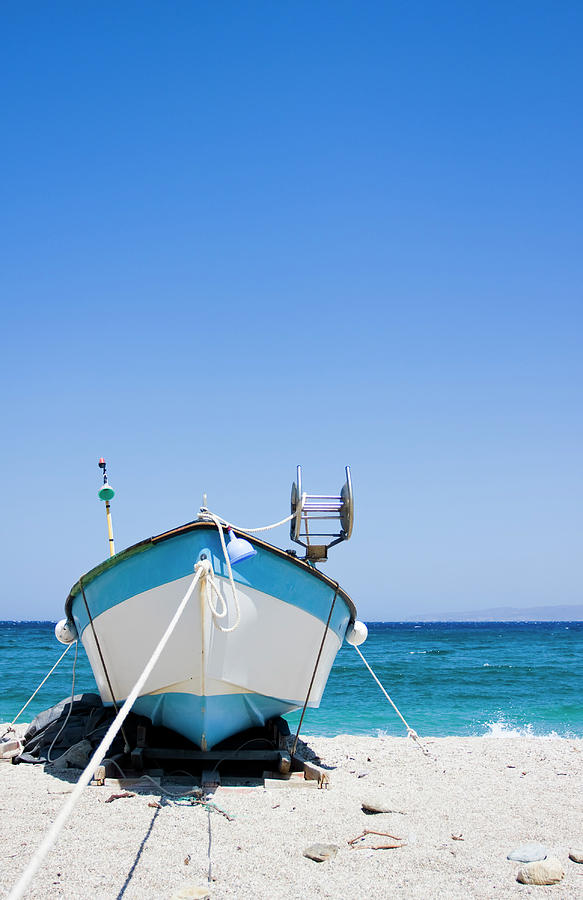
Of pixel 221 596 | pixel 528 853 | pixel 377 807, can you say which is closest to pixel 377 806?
pixel 377 807

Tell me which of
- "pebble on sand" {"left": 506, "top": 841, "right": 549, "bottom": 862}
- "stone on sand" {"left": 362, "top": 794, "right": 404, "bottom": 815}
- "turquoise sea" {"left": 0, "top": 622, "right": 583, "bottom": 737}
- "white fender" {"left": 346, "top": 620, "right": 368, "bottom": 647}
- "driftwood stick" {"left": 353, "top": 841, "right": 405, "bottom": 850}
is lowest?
"turquoise sea" {"left": 0, "top": 622, "right": 583, "bottom": 737}

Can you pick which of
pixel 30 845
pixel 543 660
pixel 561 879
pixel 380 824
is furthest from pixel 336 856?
pixel 543 660

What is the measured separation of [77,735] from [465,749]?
15.1 feet

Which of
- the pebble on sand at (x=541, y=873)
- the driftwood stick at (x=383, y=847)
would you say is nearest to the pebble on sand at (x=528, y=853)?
the pebble on sand at (x=541, y=873)

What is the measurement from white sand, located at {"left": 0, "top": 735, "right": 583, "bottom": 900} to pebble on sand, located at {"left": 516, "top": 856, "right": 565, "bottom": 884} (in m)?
0.06

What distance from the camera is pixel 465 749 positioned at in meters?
8.05

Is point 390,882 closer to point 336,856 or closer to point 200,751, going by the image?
point 336,856

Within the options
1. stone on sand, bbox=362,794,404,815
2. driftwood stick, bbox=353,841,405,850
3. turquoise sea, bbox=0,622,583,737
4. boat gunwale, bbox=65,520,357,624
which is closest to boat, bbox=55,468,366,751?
boat gunwale, bbox=65,520,357,624

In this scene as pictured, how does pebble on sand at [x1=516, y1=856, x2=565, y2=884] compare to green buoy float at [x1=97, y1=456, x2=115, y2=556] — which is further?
green buoy float at [x1=97, y1=456, x2=115, y2=556]

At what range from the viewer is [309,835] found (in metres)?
4.32

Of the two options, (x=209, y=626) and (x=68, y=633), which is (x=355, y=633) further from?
(x=68, y=633)

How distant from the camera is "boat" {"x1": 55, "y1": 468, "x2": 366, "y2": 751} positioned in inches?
205

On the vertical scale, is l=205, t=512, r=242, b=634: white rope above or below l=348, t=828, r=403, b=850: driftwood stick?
above

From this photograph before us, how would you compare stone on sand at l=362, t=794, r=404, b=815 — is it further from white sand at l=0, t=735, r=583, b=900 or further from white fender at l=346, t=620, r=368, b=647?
white fender at l=346, t=620, r=368, b=647
